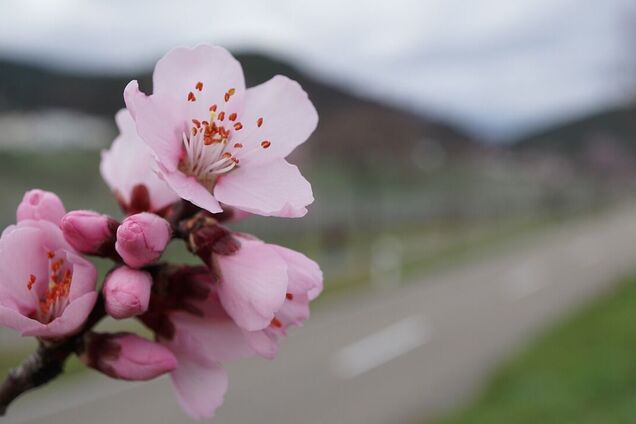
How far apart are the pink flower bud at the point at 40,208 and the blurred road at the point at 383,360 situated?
8990 mm

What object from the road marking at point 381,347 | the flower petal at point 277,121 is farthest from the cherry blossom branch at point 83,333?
the road marking at point 381,347

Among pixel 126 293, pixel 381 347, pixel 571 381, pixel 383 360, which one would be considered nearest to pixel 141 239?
pixel 126 293

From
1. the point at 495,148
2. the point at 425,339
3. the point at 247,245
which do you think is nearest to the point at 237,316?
→ the point at 247,245

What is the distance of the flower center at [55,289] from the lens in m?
1.01

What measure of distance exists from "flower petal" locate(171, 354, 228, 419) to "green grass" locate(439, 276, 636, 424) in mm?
6665

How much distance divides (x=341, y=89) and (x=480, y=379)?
13.0 metres

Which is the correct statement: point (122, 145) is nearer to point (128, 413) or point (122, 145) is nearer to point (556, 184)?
point (128, 413)

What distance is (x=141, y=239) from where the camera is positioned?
36.3 inches

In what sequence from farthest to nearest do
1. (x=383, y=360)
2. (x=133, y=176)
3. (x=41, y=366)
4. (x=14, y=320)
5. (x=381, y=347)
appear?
(x=381, y=347) → (x=383, y=360) → (x=133, y=176) → (x=41, y=366) → (x=14, y=320)

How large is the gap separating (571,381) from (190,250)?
29.8 feet

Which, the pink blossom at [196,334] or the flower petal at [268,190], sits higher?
the flower petal at [268,190]

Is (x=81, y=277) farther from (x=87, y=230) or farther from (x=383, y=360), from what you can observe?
(x=383, y=360)

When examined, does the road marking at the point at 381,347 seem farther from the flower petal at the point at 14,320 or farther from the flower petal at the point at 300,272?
the flower petal at the point at 14,320

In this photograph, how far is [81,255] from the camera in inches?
39.2
